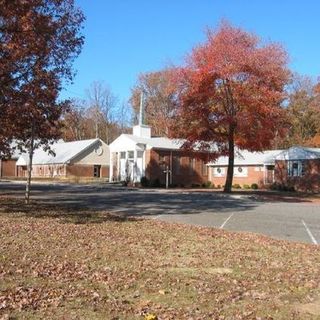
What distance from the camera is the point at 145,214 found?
21359 mm

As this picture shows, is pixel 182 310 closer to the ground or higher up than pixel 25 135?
closer to the ground

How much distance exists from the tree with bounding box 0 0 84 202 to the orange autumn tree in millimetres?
16772

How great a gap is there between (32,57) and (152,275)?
14120mm

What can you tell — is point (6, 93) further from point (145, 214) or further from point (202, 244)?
point (202, 244)

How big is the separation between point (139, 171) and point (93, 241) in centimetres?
4372

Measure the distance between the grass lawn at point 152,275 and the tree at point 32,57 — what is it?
305 inches

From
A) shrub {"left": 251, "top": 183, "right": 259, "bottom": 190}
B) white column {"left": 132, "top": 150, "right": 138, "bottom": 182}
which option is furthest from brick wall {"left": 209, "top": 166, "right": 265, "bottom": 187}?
white column {"left": 132, "top": 150, "right": 138, "bottom": 182}

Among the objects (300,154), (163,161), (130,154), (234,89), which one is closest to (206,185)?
(163,161)

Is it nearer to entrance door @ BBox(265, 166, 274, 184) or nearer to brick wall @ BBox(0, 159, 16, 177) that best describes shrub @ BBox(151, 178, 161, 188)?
entrance door @ BBox(265, 166, 274, 184)

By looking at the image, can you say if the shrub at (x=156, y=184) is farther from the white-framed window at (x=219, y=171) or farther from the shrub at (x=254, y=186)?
the white-framed window at (x=219, y=171)

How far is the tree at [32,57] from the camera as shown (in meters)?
19.5

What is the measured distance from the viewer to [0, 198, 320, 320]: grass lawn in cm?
686

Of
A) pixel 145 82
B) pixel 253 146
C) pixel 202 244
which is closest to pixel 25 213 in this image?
pixel 202 244

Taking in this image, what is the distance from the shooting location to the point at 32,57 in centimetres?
2106
